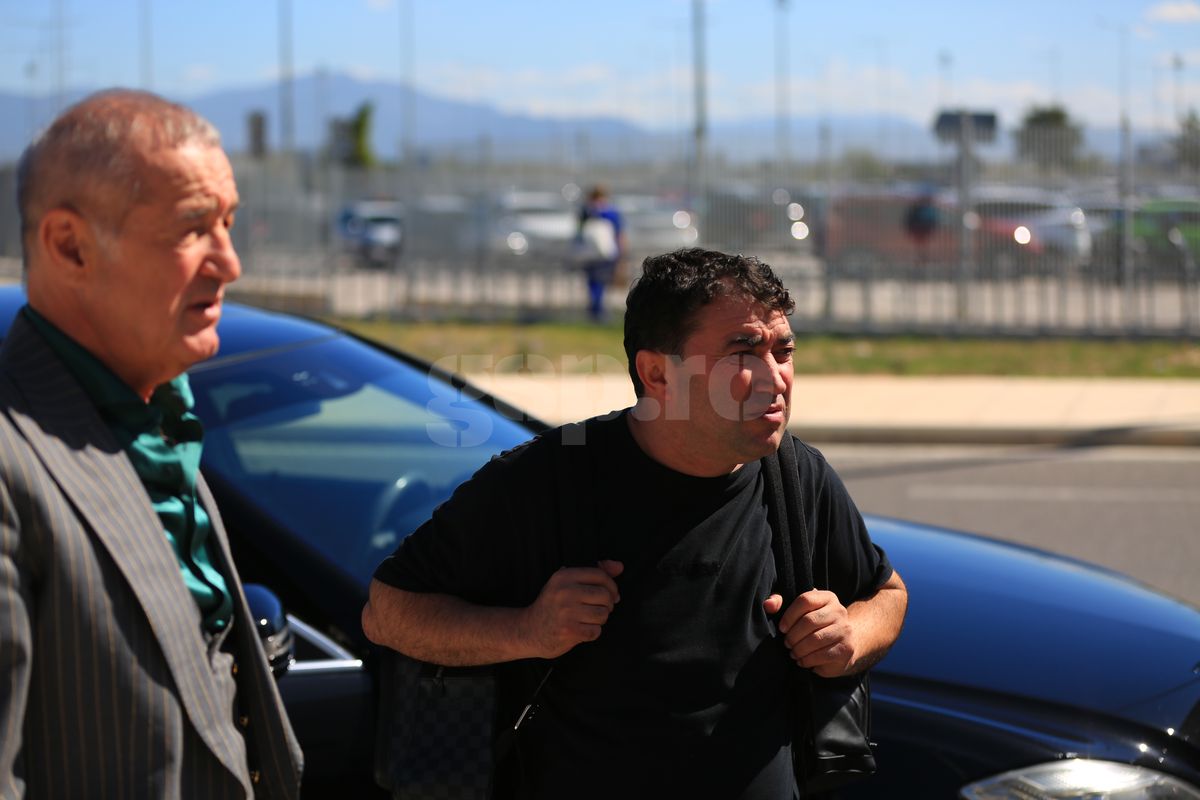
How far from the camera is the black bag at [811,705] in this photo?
91.7 inches

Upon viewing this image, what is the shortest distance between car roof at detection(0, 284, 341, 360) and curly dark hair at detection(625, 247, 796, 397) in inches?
64.3

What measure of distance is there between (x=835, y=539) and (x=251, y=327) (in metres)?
2.00

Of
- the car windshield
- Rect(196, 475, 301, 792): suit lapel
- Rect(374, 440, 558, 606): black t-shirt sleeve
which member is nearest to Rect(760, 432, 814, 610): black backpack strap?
Rect(374, 440, 558, 606): black t-shirt sleeve

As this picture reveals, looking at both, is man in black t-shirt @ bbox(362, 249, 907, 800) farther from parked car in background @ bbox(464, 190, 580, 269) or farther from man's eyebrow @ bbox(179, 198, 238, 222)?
parked car in background @ bbox(464, 190, 580, 269)

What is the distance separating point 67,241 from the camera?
1736mm

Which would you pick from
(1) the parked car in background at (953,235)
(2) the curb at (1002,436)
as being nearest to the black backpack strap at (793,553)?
(2) the curb at (1002,436)

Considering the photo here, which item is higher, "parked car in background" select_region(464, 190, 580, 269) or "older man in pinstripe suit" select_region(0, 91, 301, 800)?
"parked car in background" select_region(464, 190, 580, 269)

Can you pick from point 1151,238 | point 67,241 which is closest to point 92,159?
point 67,241

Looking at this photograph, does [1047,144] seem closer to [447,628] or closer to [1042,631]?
[1042,631]

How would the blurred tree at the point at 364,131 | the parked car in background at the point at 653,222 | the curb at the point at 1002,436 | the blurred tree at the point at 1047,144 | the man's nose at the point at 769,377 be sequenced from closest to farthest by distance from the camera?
the man's nose at the point at 769,377, the curb at the point at 1002,436, the blurred tree at the point at 1047,144, the parked car in background at the point at 653,222, the blurred tree at the point at 364,131

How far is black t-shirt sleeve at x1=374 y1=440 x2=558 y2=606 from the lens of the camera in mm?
2285

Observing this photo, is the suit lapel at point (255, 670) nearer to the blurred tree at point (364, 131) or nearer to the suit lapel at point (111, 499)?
the suit lapel at point (111, 499)

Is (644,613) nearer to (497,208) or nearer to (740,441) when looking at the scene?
(740,441)

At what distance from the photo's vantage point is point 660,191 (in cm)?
2266
